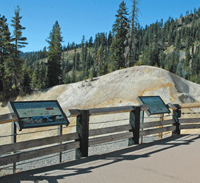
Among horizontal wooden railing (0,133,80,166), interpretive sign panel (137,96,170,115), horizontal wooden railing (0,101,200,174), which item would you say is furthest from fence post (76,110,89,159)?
interpretive sign panel (137,96,170,115)

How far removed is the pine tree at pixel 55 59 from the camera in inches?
1714

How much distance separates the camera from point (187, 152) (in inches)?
233

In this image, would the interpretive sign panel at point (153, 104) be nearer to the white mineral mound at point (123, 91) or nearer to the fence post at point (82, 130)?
the fence post at point (82, 130)

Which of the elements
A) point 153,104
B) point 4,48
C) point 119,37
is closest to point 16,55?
point 4,48

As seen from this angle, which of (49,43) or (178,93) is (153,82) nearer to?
(178,93)

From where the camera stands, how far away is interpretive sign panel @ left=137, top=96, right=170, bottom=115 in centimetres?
719

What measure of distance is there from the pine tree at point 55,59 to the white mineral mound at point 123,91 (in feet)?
41.2

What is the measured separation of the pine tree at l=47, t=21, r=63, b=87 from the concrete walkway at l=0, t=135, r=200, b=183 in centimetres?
3950

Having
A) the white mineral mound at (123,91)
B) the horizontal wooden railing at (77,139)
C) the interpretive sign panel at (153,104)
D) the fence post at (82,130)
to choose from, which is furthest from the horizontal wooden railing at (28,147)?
the white mineral mound at (123,91)

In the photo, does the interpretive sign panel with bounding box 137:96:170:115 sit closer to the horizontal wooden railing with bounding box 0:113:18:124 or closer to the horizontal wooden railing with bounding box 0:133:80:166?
the horizontal wooden railing with bounding box 0:133:80:166

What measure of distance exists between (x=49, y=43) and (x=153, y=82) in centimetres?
3630

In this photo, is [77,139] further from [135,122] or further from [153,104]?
[153,104]

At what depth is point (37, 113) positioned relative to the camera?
14.6ft

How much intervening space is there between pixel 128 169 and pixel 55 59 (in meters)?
43.2
